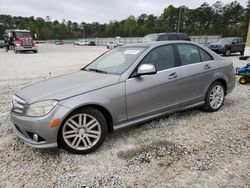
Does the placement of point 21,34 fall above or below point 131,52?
above

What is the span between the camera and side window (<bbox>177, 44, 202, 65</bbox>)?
12.4 ft

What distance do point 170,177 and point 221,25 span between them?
222 feet

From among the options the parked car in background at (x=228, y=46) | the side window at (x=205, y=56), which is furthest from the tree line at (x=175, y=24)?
the side window at (x=205, y=56)

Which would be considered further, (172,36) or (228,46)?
(228,46)

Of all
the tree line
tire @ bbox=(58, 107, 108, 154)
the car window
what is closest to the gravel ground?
tire @ bbox=(58, 107, 108, 154)

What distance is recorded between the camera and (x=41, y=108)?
2.57 meters

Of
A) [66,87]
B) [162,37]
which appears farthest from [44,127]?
[162,37]

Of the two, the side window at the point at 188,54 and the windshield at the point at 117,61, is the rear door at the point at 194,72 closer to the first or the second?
the side window at the point at 188,54

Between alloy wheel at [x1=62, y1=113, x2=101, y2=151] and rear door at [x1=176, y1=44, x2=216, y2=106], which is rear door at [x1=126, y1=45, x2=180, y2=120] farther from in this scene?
alloy wheel at [x1=62, y1=113, x2=101, y2=151]

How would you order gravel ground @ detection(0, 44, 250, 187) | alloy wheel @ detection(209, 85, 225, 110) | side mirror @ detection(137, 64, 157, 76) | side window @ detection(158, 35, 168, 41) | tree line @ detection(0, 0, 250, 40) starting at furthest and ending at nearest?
1. tree line @ detection(0, 0, 250, 40)
2. side window @ detection(158, 35, 168, 41)
3. alloy wheel @ detection(209, 85, 225, 110)
4. side mirror @ detection(137, 64, 157, 76)
5. gravel ground @ detection(0, 44, 250, 187)

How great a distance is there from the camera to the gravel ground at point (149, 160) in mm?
2336

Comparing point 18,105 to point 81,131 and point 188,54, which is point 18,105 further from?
point 188,54

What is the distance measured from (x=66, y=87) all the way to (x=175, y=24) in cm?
7593

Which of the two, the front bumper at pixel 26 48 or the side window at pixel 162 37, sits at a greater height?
the side window at pixel 162 37
